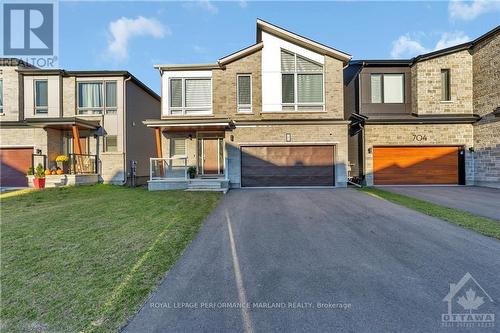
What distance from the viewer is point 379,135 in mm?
14023

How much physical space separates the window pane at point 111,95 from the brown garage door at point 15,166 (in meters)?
4.99

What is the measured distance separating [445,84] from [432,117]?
8.16 ft

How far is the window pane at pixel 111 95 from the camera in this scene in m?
15.2

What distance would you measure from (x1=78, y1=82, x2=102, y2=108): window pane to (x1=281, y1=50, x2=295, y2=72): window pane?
10871mm

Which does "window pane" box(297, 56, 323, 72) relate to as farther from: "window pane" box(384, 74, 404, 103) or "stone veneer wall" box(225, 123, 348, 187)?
"window pane" box(384, 74, 404, 103)

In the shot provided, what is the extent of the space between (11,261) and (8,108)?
51.8 ft

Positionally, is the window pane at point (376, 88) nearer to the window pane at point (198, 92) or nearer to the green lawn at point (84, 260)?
the window pane at point (198, 92)

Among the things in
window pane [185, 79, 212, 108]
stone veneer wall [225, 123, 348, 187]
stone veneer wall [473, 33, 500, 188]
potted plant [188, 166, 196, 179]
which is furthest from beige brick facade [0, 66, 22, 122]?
stone veneer wall [473, 33, 500, 188]

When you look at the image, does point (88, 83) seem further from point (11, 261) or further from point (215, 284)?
point (215, 284)

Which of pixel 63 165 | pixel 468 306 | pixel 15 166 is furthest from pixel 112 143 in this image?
pixel 468 306

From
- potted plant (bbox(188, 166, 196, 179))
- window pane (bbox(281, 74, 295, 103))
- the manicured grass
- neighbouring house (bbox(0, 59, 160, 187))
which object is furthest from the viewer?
neighbouring house (bbox(0, 59, 160, 187))

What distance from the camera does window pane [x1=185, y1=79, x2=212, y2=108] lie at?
14.0 m

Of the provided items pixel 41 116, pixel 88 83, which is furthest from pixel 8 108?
pixel 88 83

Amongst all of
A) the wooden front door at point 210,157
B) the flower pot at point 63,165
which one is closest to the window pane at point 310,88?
the wooden front door at point 210,157
